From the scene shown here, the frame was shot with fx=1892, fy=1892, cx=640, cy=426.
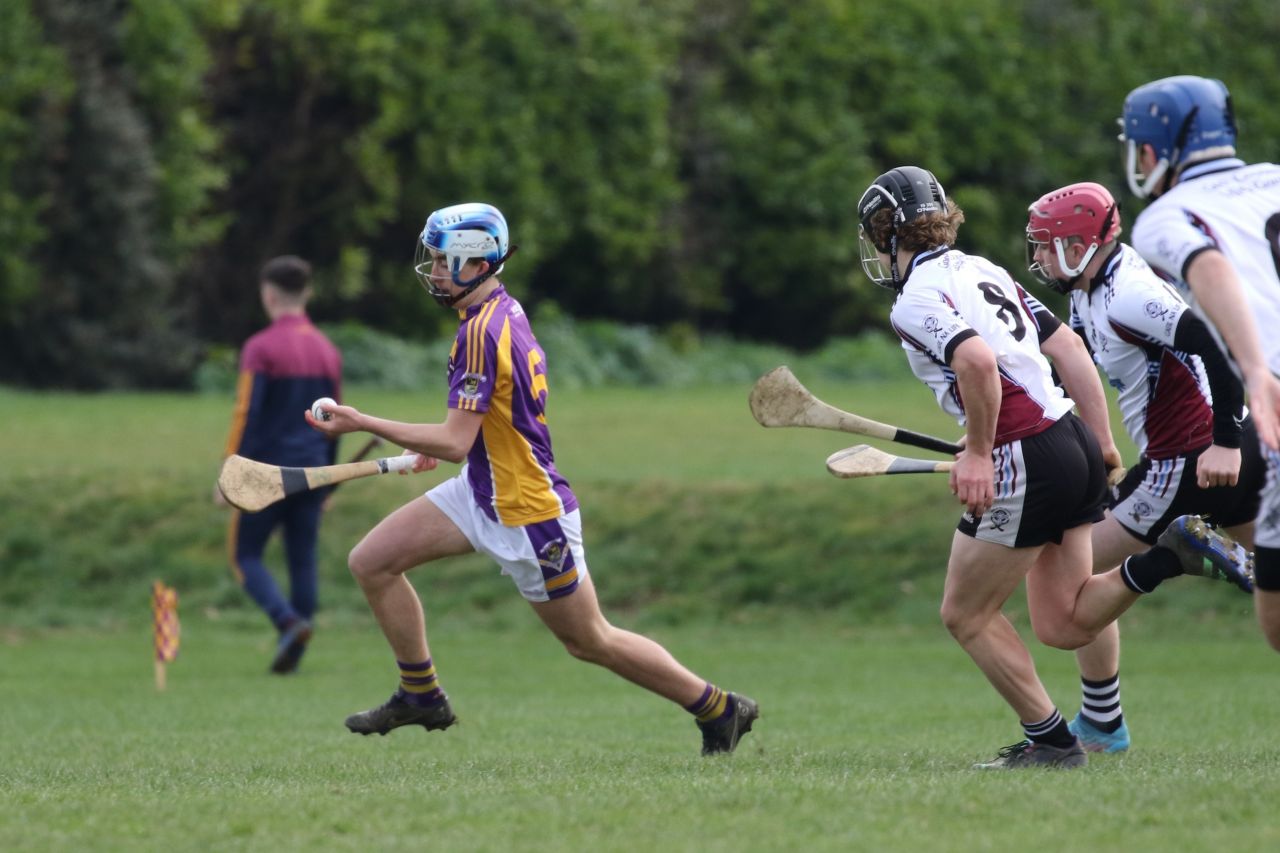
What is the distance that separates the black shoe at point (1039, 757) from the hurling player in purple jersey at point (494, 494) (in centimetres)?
113

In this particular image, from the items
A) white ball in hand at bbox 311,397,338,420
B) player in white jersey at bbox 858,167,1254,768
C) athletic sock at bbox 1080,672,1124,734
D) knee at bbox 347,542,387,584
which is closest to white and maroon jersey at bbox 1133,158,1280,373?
player in white jersey at bbox 858,167,1254,768

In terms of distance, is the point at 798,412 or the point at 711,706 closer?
the point at 798,412

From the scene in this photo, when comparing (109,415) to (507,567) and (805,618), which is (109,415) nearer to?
(805,618)

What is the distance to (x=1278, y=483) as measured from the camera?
5691mm

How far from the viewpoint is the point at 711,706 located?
303 inches

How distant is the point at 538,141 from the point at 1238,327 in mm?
23665

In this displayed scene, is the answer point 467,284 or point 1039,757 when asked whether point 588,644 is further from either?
point 1039,757

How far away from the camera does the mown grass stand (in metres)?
5.28

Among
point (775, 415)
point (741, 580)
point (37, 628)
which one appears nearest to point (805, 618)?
point (741, 580)

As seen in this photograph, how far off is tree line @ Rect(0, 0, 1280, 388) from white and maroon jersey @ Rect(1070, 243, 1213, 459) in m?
18.7

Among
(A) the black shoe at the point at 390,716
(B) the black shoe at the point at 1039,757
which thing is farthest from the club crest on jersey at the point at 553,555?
(B) the black shoe at the point at 1039,757

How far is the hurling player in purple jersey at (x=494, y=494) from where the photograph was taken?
7.27 m

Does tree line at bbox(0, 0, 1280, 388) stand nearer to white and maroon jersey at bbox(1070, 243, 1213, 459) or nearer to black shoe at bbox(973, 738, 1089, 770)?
white and maroon jersey at bbox(1070, 243, 1213, 459)

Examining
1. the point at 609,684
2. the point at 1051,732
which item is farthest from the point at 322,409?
the point at 609,684
